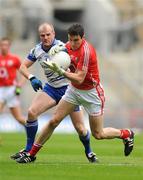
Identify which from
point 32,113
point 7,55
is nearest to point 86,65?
point 32,113

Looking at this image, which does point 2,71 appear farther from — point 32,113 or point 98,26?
point 98,26

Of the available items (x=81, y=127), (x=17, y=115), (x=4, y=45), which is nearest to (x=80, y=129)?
(x=81, y=127)

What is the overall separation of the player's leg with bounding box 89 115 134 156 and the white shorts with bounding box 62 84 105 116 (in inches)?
4.6

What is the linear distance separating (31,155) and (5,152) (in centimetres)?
280

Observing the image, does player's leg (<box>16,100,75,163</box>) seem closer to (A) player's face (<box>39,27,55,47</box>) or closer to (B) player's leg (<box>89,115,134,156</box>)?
(B) player's leg (<box>89,115,134,156</box>)

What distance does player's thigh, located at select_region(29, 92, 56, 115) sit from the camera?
46.7ft

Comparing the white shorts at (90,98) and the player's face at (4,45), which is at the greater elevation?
the white shorts at (90,98)

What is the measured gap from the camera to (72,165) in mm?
13562

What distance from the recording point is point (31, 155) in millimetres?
14172

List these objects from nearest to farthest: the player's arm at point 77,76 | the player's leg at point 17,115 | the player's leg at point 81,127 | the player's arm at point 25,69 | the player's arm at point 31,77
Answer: the player's arm at point 77,76, the player's arm at point 31,77, the player's arm at point 25,69, the player's leg at point 81,127, the player's leg at point 17,115

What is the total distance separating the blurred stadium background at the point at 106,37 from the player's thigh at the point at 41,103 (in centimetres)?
1332

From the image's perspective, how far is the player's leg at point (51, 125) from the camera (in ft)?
45.5

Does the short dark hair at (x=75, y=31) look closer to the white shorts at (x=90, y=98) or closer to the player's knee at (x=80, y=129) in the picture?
the white shorts at (x=90, y=98)

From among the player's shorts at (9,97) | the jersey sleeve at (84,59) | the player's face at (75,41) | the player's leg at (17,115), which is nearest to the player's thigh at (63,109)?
the jersey sleeve at (84,59)
